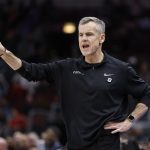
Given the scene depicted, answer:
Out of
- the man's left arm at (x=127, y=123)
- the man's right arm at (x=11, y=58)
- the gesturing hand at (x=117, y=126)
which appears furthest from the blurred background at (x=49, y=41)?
the man's right arm at (x=11, y=58)

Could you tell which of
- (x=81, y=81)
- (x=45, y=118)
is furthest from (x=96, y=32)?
(x=45, y=118)

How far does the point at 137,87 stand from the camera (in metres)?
5.66

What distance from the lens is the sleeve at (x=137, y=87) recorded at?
18.6 feet

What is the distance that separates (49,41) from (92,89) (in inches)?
472

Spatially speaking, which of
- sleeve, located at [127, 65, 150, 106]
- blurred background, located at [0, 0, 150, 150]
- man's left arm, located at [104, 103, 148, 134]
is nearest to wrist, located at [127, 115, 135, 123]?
man's left arm, located at [104, 103, 148, 134]

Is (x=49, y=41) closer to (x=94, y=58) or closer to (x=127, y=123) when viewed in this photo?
(x=94, y=58)

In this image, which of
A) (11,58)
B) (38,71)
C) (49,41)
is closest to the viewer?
(11,58)

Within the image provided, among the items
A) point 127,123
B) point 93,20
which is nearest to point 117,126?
point 127,123

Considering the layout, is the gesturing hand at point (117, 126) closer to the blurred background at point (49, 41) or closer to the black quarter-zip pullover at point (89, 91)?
the black quarter-zip pullover at point (89, 91)

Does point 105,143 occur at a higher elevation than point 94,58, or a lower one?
lower

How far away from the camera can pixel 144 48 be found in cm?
1717

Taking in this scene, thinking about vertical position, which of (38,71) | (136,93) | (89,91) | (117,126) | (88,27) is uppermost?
(88,27)

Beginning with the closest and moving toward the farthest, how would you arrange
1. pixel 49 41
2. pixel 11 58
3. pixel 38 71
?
pixel 11 58 < pixel 38 71 < pixel 49 41

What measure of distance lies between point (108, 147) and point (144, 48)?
38.9 feet
